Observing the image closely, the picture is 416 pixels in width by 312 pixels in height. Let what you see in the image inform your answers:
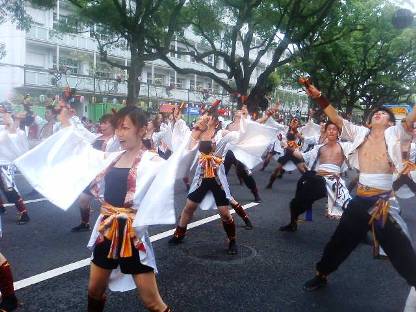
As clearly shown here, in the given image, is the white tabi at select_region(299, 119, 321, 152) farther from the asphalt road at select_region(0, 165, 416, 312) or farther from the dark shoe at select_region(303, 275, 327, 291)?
the dark shoe at select_region(303, 275, 327, 291)

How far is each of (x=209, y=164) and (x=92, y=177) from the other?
2414 millimetres

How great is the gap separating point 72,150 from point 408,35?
2337cm

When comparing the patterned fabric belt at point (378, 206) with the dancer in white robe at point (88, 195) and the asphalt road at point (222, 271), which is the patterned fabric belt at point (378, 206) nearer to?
the asphalt road at point (222, 271)

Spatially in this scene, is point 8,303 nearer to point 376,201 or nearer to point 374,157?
point 376,201

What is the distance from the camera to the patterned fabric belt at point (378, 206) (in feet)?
12.8

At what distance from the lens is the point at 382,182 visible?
400 centimetres

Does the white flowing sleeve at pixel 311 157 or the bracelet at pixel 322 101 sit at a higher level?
the bracelet at pixel 322 101

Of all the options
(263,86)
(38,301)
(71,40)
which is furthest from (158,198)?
(71,40)

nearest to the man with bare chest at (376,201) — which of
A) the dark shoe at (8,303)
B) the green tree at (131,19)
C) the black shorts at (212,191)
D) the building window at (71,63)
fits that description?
the black shorts at (212,191)

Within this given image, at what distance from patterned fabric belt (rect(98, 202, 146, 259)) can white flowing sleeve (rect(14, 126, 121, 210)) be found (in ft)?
1.22

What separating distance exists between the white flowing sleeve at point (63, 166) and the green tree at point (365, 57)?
1795 centimetres

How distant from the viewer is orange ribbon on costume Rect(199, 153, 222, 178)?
5.57 metres

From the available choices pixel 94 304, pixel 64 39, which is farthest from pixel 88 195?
pixel 64 39

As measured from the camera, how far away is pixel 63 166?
353 cm
